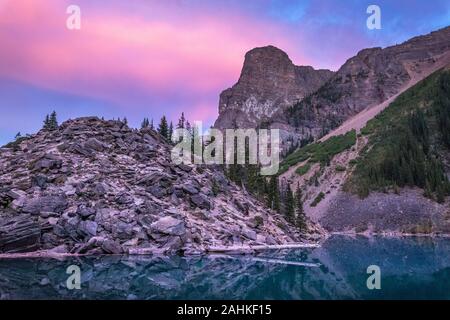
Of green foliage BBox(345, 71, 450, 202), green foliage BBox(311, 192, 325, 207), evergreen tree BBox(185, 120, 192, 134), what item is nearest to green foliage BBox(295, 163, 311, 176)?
green foliage BBox(345, 71, 450, 202)

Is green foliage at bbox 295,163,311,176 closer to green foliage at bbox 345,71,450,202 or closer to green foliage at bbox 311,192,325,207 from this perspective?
green foliage at bbox 345,71,450,202

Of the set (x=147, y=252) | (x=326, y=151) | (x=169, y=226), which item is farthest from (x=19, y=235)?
(x=326, y=151)

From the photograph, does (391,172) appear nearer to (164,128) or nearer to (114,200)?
(164,128)

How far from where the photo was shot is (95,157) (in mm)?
63375

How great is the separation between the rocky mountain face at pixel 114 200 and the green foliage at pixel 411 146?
6924 centimetres

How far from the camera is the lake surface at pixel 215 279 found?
24000 mm

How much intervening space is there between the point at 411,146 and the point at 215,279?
132003 millimetres

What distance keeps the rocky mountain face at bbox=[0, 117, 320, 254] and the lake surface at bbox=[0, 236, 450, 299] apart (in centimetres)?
528

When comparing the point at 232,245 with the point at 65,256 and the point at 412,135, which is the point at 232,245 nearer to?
the point at 65,256

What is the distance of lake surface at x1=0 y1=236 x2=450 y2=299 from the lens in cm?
2400

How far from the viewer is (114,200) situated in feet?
176

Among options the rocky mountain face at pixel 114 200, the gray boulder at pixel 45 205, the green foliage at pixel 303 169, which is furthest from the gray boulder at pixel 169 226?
the green foliage at pixel 303 169

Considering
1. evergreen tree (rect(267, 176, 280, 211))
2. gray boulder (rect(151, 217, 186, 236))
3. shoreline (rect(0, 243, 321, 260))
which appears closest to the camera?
shoreline (rect(0, 243, 321, 260))

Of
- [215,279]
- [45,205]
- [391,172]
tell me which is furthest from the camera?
[391,172]
